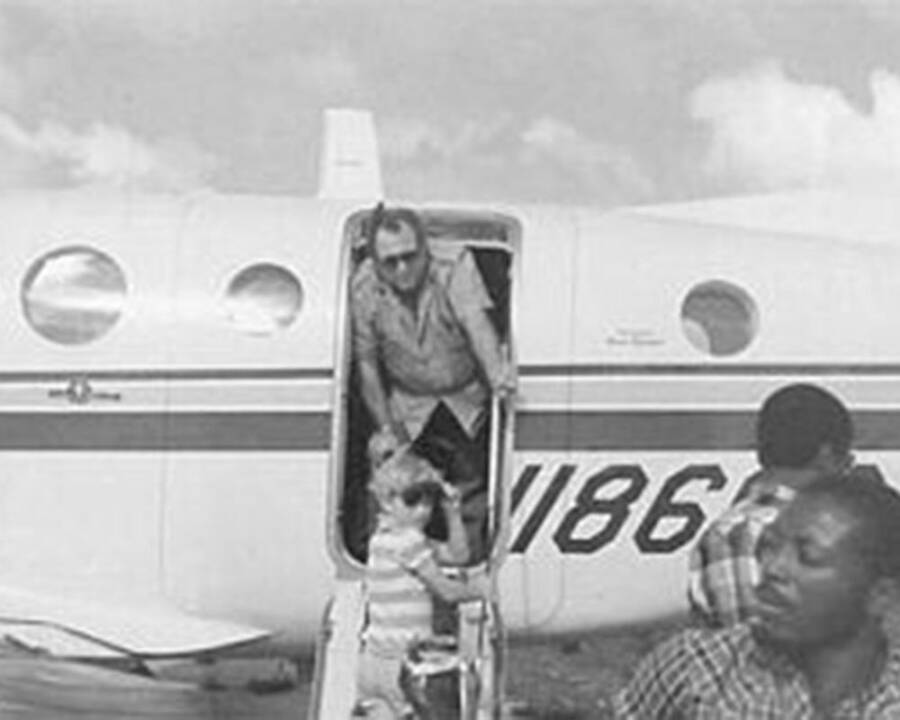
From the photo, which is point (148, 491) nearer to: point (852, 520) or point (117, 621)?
point (117, 621)

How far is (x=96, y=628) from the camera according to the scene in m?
8.01

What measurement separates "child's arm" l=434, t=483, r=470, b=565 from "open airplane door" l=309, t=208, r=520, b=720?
4cm

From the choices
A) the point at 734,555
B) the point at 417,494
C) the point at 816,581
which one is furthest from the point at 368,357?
the point at 816,581

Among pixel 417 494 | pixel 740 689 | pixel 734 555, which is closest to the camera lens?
pixel 740 689

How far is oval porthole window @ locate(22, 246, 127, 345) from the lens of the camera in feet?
26.5

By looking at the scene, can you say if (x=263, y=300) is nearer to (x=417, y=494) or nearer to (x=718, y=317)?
(x=417, y=494)

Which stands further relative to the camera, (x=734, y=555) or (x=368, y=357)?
(x=368, y=357)

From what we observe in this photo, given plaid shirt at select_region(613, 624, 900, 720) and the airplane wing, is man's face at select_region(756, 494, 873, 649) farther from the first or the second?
the airplane wing

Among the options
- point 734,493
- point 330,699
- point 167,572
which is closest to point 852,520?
point 734,493

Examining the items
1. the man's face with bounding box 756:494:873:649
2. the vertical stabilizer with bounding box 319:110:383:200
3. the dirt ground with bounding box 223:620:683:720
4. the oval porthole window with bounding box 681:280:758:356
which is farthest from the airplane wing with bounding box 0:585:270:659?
the man's face with bounding box 756:494:873:649

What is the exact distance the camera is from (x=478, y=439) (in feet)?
26.3

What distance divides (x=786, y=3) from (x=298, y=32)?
1.50 metres

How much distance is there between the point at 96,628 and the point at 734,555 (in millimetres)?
2222

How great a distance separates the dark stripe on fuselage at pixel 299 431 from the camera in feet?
26.2
